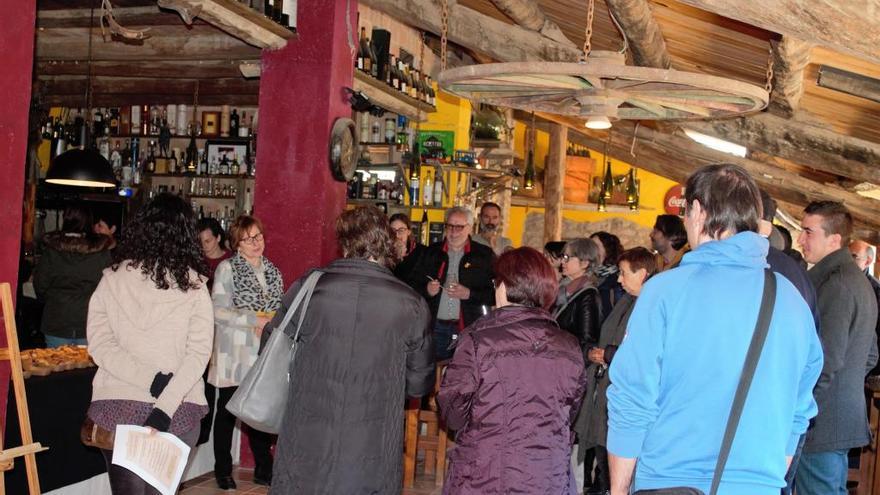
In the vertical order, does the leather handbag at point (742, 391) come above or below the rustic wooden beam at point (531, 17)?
below

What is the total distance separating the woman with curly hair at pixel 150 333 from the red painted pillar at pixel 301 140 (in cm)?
290

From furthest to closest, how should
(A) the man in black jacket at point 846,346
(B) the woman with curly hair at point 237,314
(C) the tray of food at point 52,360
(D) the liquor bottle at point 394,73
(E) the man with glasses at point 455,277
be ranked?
(D) the liquor bottle at point 394,73 → (E) the man with glasses at point 455,277 → (B) the woman with curly hair at point 237,314 → (C) the tray of food at point 52,360 → (A) the man in black jacket at point 846,346

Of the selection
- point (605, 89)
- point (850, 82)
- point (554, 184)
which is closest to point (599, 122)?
point (605, 89)

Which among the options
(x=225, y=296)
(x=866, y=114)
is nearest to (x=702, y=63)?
(x=866, y=114)

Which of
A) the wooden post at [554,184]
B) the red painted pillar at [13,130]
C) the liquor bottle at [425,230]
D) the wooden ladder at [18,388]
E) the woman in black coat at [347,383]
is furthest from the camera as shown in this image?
the wooden post at [554,184]

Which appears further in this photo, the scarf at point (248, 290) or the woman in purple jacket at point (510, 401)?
the scarf at point (248, 290)

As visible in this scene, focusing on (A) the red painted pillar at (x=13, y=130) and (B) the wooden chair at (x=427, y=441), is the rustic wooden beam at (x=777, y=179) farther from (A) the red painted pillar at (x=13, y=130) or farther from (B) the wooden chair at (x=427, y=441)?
(A) the red painted pillar at (x=13, y=130)

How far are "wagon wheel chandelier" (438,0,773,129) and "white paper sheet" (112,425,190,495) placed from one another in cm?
226

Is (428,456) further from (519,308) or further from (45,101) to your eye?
(45,101)

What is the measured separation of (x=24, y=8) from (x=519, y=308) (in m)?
2.49

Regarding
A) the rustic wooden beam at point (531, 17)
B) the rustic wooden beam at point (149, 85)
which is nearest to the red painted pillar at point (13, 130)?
the rustic wooden beam at point (531, 17)

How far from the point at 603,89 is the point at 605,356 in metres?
1.40

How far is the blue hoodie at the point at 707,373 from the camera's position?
2.18m

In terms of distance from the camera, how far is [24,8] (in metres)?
3.82
